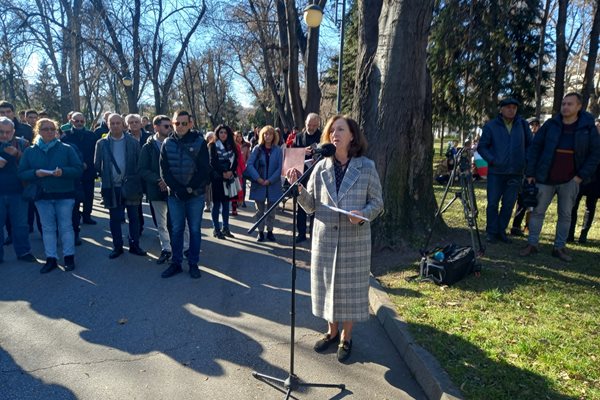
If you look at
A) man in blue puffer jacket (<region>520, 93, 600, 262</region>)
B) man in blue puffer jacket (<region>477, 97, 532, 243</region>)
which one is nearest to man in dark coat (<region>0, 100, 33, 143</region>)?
man in blue puffer jacket (<region>477, 97, 532, 243</region>)

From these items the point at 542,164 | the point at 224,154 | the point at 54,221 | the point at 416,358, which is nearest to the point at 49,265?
the point at 54,221

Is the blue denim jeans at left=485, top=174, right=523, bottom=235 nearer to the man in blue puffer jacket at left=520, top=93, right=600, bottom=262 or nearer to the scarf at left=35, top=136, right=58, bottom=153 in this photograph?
the man in blue puffer jacket at left=520, top=93, right=600, bottom=262

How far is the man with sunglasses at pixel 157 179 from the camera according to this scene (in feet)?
19.0

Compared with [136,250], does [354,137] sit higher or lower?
higher

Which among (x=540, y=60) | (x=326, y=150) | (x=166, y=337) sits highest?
(x=540, y=60)

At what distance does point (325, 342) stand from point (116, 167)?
4.31 metres

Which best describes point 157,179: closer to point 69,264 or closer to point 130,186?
point 130,186

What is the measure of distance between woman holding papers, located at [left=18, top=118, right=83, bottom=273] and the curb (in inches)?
171

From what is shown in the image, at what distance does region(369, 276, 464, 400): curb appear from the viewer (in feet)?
9.78

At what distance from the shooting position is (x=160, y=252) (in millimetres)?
6781

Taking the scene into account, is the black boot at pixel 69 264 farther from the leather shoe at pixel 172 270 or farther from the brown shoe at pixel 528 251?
the brown shoe at pixel 528 251

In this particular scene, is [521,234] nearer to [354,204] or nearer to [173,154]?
[354,204]

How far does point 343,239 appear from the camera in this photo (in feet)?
11.0

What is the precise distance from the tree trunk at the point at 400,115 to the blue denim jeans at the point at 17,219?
522cm
